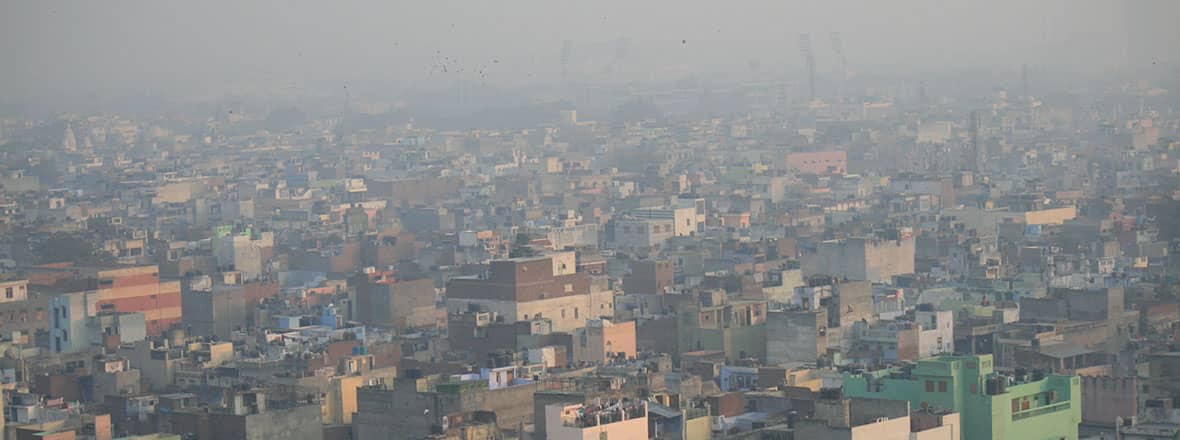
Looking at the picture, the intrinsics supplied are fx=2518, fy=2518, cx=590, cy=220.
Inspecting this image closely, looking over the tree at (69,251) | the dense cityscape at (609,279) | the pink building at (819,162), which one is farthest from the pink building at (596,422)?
the pink building at (819,162)

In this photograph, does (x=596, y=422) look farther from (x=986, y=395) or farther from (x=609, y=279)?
(x=609, y=279)

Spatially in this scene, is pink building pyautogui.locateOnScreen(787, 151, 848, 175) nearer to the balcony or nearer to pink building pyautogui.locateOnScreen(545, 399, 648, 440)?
the balcony

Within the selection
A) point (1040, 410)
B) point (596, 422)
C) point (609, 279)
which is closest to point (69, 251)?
point (609, 279)

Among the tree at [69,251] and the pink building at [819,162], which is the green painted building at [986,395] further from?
the pink building at [819,162]

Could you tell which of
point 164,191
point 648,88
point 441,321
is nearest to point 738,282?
point 441,321

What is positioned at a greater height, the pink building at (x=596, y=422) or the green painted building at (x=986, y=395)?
the pink building at (x=596, y=422)

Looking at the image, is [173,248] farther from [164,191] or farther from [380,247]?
[164,191]
